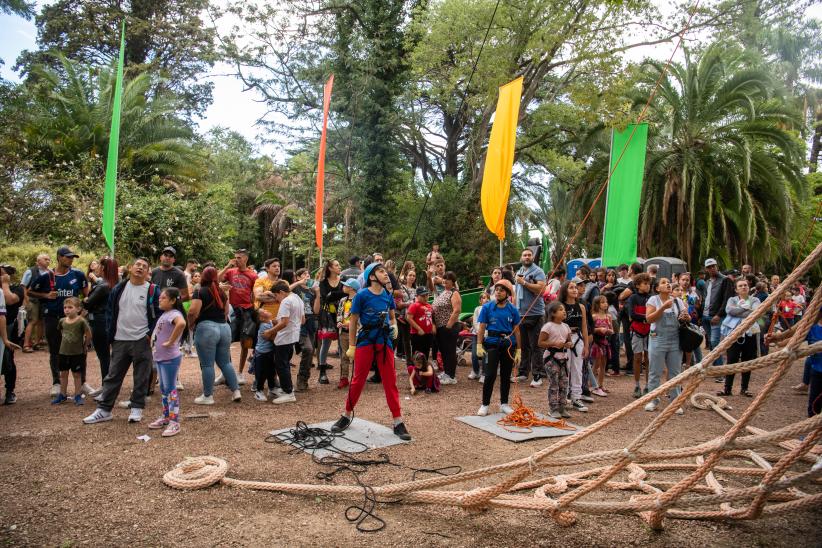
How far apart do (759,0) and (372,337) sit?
16.5 m

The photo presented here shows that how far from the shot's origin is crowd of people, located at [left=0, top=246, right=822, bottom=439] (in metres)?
6.09

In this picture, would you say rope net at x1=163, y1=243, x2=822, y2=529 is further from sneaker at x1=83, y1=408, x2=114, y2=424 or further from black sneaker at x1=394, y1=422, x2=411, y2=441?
sneaker at x1=83, y1=408, x2=114, y2=424

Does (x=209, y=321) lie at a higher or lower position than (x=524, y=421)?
higher

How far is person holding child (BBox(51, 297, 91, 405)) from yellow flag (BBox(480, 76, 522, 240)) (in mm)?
5339

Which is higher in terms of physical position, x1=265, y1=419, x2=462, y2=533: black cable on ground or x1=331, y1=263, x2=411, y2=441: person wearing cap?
x1=331, y1=263, x2=411, y2=441: person wearing cap

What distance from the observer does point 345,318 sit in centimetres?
857

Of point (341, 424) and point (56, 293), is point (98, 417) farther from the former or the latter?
point (341, 424)

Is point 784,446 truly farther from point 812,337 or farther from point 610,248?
point 610,248

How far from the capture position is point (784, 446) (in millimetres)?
5637

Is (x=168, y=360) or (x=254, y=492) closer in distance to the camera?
(x=254, y=492)

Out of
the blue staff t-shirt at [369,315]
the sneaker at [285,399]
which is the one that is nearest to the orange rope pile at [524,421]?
the blue staff t-shirt at [369,315]

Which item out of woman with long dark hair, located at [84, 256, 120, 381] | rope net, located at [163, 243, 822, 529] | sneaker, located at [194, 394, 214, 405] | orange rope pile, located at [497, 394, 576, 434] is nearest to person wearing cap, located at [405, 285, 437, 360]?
orange rope pile, located at [497, 394, 576, 434]

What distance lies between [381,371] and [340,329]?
2758mm

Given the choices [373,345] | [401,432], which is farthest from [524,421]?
[373,345]
